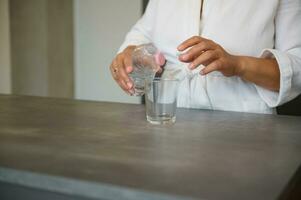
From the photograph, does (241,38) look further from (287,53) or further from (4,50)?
(4,50)

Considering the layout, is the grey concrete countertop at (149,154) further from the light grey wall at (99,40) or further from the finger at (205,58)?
the light grey wall at (99,40)

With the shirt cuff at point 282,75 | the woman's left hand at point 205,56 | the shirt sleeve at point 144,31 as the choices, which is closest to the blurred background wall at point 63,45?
the shirt sleeve at point 144,31

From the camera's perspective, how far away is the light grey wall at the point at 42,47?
2287mm

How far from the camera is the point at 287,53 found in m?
1.04

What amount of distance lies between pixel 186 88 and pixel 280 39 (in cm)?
26

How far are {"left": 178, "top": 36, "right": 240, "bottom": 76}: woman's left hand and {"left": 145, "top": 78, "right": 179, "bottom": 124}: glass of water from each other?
6cm

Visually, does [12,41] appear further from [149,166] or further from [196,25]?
[149,166]

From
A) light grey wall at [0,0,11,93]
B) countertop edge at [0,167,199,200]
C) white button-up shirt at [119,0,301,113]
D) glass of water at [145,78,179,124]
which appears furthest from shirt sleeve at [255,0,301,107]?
light grey wall at [0,0,11,93]

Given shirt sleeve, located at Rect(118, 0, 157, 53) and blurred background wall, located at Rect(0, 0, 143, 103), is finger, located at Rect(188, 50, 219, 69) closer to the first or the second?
shirt sleeve, located at Rect(118, 0, 157, 53)

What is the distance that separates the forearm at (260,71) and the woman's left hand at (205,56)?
6cm

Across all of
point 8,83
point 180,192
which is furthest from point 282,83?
point 8,83

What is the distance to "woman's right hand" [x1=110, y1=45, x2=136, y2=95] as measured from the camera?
101 centimetres

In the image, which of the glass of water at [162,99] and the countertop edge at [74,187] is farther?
the glass of water at [162,99]

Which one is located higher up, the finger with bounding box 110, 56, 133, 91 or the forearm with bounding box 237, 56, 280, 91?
the forearm with bounding box 237, 56, 280, 91
